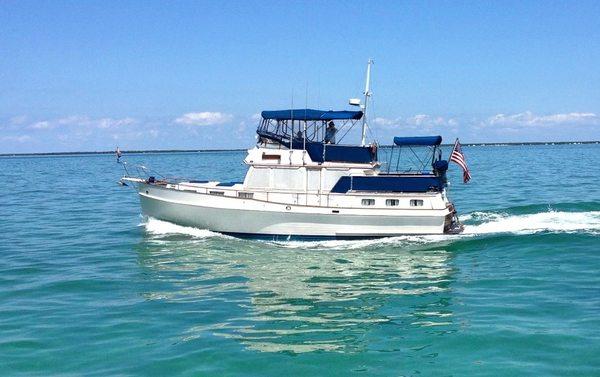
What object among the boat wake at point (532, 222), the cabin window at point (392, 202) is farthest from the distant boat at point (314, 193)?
the boat wake at point (532, 222)

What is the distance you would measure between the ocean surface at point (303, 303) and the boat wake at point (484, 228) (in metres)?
0.13

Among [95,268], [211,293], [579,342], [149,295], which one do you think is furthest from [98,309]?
[579,342]

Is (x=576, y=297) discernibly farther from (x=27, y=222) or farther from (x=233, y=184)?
(x=27, y=222)

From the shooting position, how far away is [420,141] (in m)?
29.0

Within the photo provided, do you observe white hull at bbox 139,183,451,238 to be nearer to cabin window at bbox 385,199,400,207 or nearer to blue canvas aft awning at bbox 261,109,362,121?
cabin window at bbox 385,199,400,207

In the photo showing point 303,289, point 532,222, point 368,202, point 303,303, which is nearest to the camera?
point 303,303

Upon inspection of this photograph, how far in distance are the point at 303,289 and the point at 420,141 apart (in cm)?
1292

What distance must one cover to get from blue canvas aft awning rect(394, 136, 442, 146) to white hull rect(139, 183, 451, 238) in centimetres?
341

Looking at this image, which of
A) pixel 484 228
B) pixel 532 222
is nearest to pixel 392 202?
pixel 484 228

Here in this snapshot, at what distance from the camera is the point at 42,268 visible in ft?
74.6

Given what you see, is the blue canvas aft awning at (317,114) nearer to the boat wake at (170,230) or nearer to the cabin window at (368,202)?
the cabin window at (368,202)

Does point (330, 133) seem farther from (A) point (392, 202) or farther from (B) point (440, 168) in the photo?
(B) point (440, 168)

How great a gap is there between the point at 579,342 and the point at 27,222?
1313 inches

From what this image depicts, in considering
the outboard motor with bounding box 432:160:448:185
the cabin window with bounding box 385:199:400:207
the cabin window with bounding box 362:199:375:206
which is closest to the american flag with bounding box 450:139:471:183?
the outboard motor with bounding box 432:160:448:185
